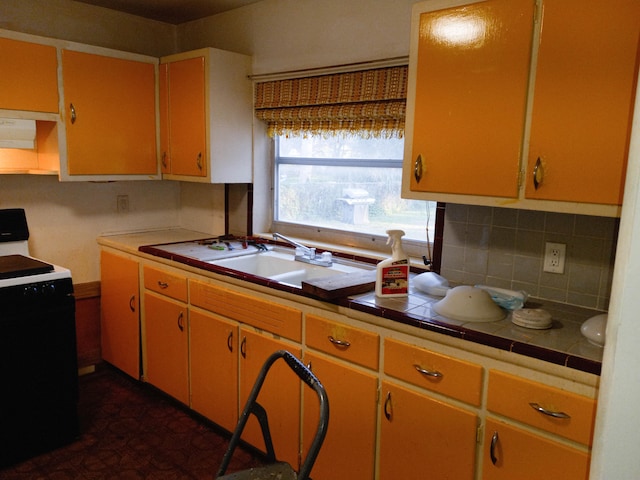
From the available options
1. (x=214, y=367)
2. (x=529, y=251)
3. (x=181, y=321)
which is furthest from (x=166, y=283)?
(x=529, y=251)

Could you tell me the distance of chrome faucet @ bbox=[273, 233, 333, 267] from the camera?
269 centimetres

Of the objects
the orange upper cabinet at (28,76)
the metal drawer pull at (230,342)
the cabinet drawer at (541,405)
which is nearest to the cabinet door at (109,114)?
the orange upper cabinet at (28,76)

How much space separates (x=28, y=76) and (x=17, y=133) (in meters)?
0.30

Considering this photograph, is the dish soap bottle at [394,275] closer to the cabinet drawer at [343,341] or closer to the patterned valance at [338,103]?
the cabinet drawer at [343,341]

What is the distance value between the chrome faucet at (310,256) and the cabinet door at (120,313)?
95 centimetres

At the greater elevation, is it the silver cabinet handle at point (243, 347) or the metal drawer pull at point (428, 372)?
the metal drawer pull at point (428, 372)

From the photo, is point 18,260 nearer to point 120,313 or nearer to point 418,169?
point 120,313

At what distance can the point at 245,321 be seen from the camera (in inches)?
93.5

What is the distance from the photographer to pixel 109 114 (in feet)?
9.86

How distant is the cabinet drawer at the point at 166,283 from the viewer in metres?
2.71

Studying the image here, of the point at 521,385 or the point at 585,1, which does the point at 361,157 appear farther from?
the point at 521,385

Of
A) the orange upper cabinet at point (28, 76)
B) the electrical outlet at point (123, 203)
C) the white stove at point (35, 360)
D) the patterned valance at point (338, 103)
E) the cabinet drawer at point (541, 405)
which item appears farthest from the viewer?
the electrical outlet at point (123, 203)

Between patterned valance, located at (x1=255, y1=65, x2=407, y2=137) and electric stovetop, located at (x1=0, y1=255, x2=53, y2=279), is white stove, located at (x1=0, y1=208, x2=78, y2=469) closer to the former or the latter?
electric stovetop, located at (x1=0, y1=255, x2=53, y2=279)

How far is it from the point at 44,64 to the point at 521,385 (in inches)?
106
